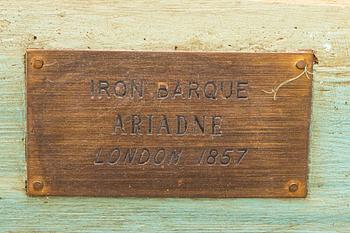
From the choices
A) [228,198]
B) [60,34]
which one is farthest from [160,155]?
[60,34]

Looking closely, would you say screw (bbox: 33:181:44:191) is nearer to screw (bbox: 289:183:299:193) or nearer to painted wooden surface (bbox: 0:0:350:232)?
painted wooden surface (bbox: 0:0:350:232)

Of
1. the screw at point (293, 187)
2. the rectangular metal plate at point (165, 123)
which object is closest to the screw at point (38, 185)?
the rectangular metal plate at point (165, 123)

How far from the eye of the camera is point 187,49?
1344 millimetres

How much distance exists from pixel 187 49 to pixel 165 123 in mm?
169

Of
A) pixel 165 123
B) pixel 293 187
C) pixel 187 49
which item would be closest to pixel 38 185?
pixel 165 123

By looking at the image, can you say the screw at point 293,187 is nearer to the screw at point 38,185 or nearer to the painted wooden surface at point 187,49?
the painted wooden surface at point 187,49

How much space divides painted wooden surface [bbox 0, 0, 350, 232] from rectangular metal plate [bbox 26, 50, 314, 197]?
0.03 metres

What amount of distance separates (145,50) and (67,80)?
0.60ft

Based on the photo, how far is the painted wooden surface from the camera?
134 centimetres

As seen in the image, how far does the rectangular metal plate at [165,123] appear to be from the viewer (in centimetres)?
134

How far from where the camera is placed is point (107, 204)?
140 cm

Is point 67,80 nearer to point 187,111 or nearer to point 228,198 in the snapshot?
point 187,111

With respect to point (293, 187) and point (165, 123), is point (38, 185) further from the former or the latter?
point (293, 187)

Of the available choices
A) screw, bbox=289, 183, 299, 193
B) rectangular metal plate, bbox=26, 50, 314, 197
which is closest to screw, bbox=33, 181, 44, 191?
rectangular metal plate, bbox=26, 50, 314, 197
